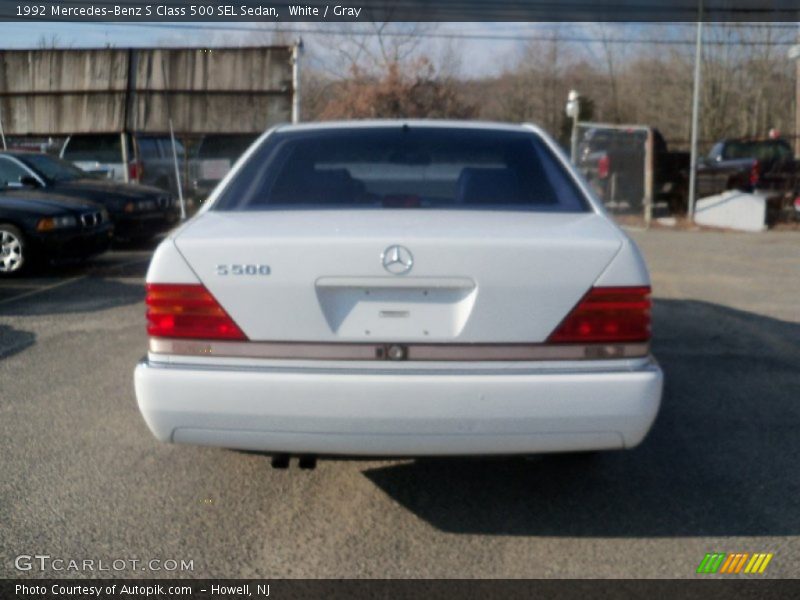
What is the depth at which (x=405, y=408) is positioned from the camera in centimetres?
320

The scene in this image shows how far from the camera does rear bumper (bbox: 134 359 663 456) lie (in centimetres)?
321

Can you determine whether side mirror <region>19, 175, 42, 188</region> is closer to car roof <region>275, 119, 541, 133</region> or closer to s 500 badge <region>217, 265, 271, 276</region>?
car roof <region>275, 119, 541, 133</region>

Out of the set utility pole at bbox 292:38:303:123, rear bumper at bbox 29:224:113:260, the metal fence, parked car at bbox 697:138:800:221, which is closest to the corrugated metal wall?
utility pole at bbox 292:38:303:123

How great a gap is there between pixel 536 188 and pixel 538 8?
21.8 metres

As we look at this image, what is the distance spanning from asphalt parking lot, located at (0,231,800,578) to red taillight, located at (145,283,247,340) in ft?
2.76

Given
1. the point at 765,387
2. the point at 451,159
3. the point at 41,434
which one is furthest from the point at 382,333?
the point at 765,387

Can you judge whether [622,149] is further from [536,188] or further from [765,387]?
[536,188]

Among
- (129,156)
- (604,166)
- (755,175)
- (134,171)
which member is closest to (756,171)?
(755,175)

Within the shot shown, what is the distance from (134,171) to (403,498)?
1608 cm

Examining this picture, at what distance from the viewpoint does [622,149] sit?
751 inches

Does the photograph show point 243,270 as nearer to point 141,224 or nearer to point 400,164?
point 400,164

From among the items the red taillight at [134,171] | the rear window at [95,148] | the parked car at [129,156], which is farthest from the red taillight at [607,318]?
the rear window at [95,148]

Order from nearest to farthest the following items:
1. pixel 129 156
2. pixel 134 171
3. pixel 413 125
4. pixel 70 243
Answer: pixel 413 125 < pixel 70 243 < pixel 134 171 < pixel 129 156

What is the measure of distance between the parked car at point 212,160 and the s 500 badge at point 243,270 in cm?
1641
